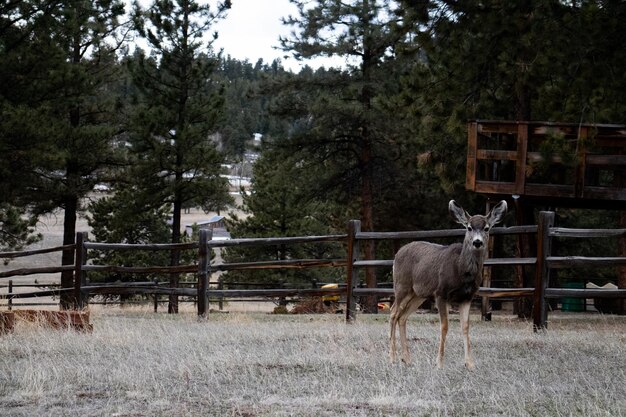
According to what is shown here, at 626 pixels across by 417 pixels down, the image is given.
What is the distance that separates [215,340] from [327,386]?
3.80 m

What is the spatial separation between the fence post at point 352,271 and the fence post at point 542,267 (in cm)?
324

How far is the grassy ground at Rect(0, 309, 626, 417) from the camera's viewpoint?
7.00 metres

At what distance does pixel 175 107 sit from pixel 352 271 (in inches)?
656

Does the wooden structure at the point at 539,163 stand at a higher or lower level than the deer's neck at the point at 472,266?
higher

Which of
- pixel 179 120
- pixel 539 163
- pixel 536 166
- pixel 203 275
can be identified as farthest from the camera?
pixel 179 120

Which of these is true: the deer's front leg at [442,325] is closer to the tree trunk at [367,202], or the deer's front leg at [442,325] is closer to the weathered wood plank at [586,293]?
the weathered wood plank at [586,293]

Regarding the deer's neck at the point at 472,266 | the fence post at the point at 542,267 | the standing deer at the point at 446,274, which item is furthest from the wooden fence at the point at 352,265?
the deer's neck at the point at 472,266

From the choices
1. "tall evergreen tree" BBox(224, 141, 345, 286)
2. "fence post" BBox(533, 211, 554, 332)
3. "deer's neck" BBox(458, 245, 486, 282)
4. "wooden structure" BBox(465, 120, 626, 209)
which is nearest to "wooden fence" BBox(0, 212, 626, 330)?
"fence post" BBox(533, 211, 554, 332)

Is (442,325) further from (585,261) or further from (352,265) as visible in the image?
(352,265)

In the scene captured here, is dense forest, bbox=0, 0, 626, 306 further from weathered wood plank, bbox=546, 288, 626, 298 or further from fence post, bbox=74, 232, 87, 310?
weathered wood plank, bbox=546, 288, 626, 298

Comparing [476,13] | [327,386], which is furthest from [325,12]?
[327,386]

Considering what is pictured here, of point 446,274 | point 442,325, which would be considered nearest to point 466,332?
point 442,325

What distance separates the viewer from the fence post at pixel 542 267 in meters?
13.5

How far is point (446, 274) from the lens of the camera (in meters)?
9.25
